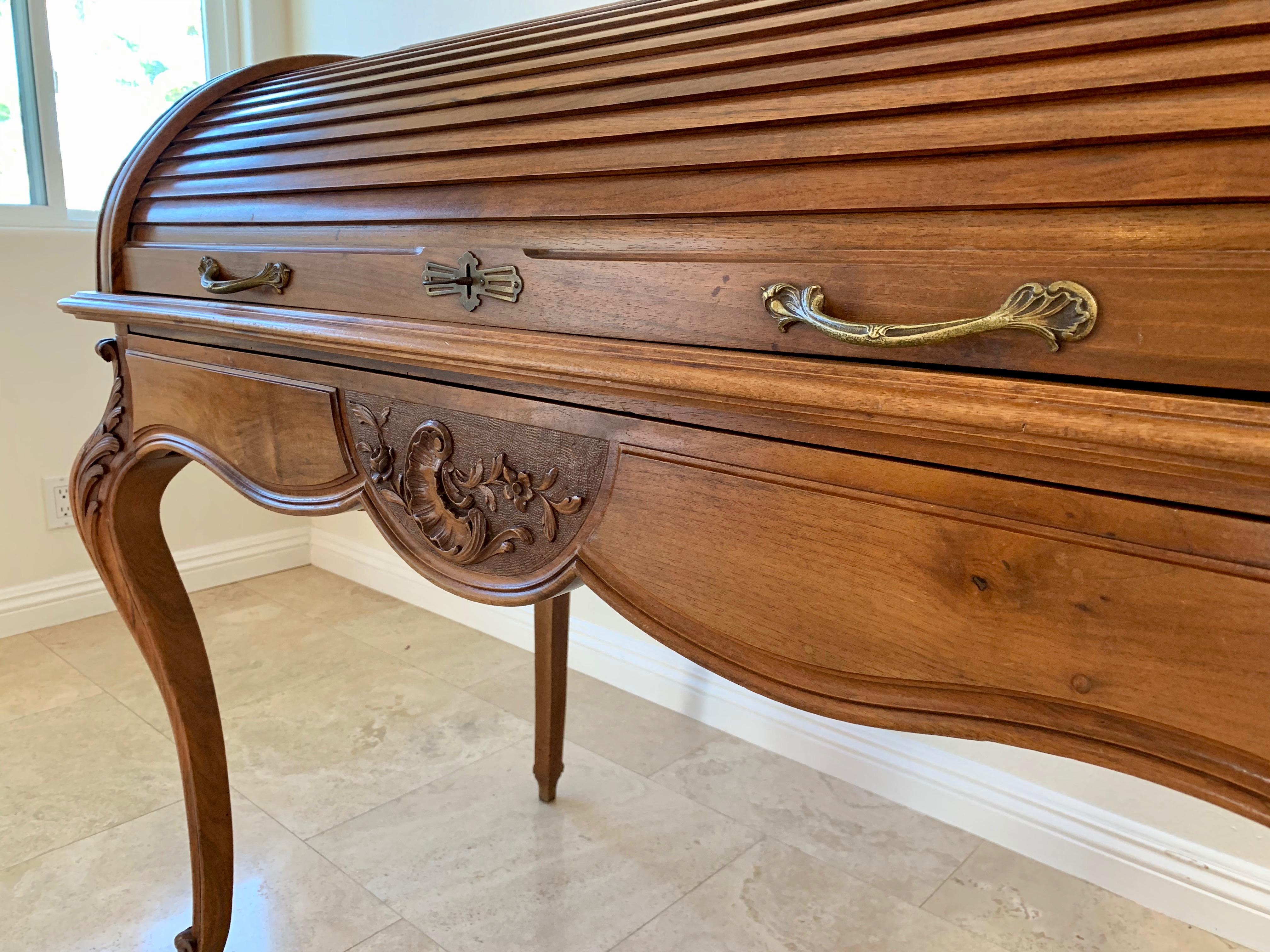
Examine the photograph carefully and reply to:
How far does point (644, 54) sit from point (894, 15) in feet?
0.70

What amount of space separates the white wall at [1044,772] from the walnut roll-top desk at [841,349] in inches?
30.9

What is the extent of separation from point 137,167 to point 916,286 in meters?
1.00

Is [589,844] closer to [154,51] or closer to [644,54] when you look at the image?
[644,54]

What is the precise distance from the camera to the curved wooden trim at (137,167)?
1.04 metres

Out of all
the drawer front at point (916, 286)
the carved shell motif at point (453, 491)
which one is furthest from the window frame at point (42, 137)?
the drawer front at point (916, 286)

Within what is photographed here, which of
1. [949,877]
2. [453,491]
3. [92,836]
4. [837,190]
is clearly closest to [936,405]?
[837,190]

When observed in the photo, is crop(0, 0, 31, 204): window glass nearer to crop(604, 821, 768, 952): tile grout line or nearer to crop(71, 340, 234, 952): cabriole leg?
crop(71, 340, 234, 952): cabriole leg

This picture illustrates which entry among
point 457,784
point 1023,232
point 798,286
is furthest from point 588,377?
point 457,784

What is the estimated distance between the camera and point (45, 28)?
2.00 metres

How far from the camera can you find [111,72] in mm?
2152

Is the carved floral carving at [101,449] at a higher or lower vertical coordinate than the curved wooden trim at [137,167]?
lower

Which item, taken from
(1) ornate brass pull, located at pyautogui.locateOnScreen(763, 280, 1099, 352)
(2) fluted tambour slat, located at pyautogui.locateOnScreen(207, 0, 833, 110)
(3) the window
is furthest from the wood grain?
(3) the window

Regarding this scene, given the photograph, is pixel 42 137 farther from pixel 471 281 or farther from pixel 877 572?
pixel 877 572

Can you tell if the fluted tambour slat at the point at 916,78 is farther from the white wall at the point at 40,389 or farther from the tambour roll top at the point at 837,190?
the white wall at the point at 40,389
